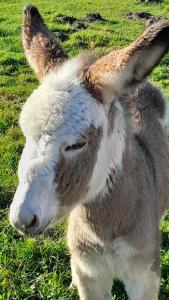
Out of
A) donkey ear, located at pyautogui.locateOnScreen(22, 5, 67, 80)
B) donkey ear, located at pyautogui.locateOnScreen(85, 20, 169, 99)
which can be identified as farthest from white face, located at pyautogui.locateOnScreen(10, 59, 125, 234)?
donkey ear, located at pyautogui.locateOnScreen(22, 5, 67, 80)

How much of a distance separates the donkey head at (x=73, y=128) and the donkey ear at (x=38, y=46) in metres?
0.08

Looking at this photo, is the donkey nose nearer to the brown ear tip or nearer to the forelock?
the forelock

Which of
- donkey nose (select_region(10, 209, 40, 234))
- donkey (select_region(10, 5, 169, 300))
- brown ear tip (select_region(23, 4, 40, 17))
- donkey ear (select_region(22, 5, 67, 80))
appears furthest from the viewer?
brown ear tip (select_region(23, 4, 40, 17))

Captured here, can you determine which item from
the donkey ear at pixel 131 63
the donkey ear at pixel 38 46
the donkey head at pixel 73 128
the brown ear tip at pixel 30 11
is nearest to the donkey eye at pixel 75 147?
the donkey head at pixel 73 128

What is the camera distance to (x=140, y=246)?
3.91m

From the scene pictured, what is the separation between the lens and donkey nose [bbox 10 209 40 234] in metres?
2.96

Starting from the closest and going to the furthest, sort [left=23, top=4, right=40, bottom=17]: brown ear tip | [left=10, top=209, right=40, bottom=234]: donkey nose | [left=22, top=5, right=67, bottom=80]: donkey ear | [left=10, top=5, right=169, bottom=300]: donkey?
[left=10, top=209, right=40, bottom=234]: donkey nose, [left=10, top=5, right=169, bottom=300]: donkey, [left=22, top=5, right=67, bottom=80]: donkey ear, [left=23, top=4, right=40, bottom=17]: brown ear tip

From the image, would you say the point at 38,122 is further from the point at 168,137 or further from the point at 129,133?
the point at 168,137

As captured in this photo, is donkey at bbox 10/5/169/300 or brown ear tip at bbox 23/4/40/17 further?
brown ear tip at bbox 23/4/40/17

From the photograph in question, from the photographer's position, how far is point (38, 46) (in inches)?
149

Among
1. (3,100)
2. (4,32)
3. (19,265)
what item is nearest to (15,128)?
(3,100)

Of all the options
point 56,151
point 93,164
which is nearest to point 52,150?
point 56,151

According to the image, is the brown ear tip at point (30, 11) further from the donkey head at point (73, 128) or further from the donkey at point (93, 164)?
the donkey head at point (73, 128)

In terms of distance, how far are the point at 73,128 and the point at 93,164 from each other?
331 mm
